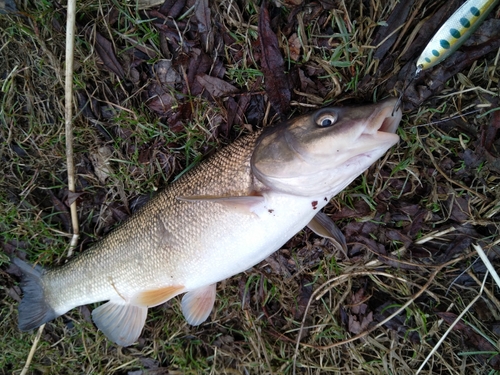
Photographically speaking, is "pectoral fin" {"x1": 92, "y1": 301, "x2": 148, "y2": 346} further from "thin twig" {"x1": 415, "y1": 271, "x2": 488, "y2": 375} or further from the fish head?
"thin twig" {"x1": 415, "y1": 271, "x2": 488, "y2": 375}

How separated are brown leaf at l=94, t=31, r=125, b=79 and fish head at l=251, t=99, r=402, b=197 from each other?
1.24 metres

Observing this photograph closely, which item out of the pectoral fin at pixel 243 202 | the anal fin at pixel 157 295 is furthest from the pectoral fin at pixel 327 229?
the anal fin at pixel 157 295

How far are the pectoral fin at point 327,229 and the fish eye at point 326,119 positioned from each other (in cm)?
69

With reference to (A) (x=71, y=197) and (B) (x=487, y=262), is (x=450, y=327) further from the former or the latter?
(A) (x=71, y=197)

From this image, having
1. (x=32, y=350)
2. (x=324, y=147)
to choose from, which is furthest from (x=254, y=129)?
(x=32, y=350)

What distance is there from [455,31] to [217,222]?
1.63 meters

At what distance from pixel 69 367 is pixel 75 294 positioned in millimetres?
843

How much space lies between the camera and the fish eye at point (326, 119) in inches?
68.7

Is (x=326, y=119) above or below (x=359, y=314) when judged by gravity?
above

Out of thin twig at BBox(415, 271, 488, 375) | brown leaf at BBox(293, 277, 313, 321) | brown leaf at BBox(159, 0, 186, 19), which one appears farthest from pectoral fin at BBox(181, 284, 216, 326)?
brown leaf at BBox(159, 0, 186, 19)

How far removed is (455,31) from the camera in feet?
5.51

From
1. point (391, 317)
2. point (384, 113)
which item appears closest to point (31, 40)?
point (384, 113)

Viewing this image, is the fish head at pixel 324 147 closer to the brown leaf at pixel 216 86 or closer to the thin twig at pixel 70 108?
the brown leaf at pixel 216 86

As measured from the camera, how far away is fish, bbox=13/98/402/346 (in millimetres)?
1727
